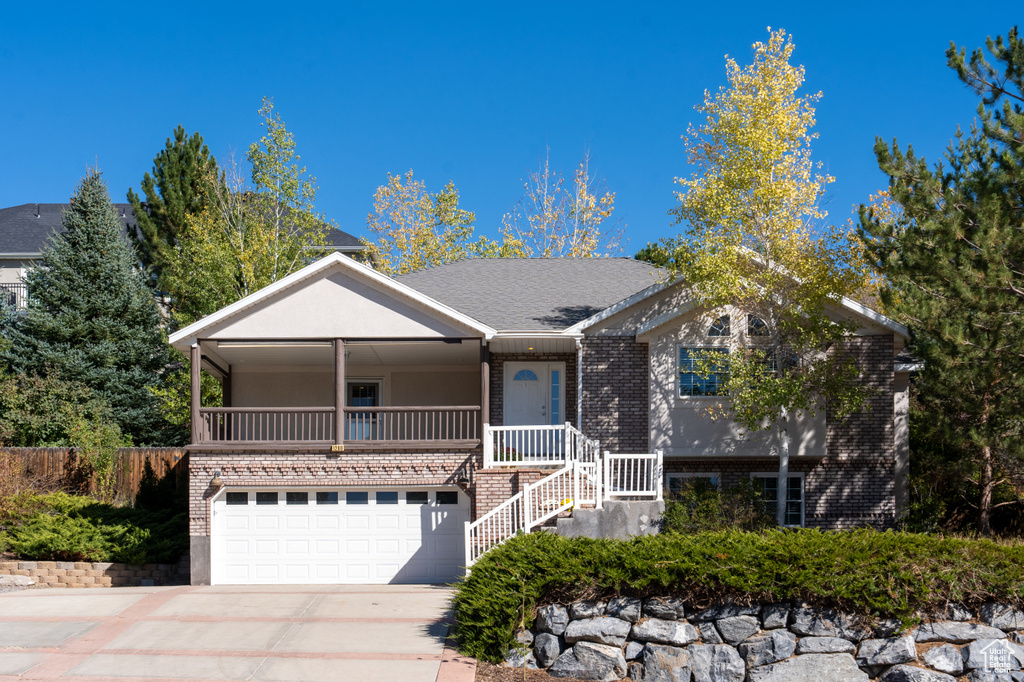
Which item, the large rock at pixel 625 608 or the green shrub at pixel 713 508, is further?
the green shrub at pixel 713 508

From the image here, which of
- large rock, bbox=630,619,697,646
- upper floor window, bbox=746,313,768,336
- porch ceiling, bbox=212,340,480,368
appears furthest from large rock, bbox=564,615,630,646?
upper floor window, bbox=746,313,768,336

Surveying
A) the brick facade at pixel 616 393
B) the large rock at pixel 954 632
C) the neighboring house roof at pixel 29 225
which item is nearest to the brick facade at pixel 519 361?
the brick facade at pixel 616 393

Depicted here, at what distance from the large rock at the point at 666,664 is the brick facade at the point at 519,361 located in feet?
26.8

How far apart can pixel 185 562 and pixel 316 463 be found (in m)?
3.78

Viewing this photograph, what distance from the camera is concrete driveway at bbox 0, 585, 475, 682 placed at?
1089 cm

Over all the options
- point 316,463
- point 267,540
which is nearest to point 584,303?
point 316,463

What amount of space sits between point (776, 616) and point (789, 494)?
727 centimetres

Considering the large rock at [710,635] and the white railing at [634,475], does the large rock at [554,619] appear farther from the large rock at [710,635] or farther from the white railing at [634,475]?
the white railing at [634,475]

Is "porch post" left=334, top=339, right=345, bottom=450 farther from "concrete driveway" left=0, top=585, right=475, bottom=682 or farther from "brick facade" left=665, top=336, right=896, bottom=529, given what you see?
"brick facade" left=665, top=336, right=896, bottom=529

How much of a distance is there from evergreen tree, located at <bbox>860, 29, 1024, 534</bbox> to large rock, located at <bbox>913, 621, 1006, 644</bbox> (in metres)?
3.91

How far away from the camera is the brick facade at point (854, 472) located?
17203mm

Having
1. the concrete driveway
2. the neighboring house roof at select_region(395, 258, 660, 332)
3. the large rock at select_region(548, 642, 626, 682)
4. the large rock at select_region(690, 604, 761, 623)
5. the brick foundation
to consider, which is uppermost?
the neighboring house roof at select_region(395, 258, 660, 332)

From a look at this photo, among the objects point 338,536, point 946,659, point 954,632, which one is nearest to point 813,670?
point 946,659

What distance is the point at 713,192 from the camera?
52.1 feet
